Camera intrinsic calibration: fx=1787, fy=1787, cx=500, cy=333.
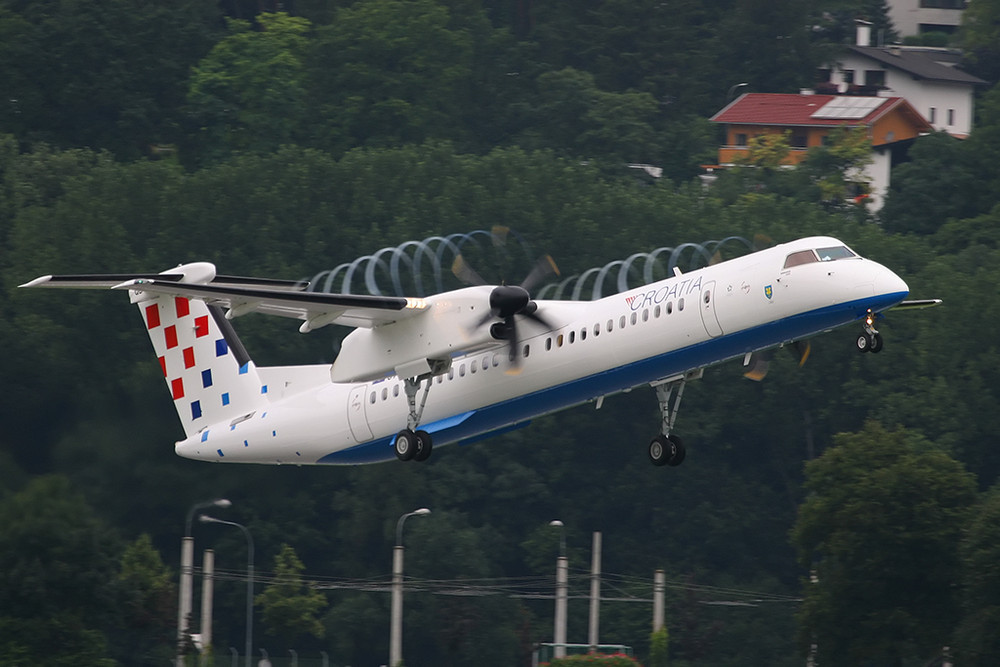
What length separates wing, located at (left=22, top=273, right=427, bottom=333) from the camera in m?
30.0

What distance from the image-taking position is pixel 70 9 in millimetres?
92250

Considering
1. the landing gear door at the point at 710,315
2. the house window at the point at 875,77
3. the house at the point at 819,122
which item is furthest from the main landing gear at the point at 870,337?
the house window at the point at 875,77

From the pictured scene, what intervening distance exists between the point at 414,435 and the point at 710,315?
6.08 metres

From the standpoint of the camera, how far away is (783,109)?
339 feet

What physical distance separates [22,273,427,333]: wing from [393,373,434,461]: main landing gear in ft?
3.94

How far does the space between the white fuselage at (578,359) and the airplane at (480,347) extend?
0.03m

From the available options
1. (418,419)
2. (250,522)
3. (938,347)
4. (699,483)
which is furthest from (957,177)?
(418,419)

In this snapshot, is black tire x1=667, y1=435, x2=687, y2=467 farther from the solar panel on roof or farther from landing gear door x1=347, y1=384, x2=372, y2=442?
the solar panel on roof

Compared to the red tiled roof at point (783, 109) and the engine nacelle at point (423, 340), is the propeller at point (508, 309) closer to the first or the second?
the engine nacelle at point (423, 340)

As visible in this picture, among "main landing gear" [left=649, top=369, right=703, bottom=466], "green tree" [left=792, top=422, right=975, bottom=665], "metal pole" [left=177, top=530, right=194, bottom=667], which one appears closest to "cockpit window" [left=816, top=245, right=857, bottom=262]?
"main landing gear" [left=649, top=369, right=703, bottom=466]

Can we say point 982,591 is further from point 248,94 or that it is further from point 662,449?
point 248,94

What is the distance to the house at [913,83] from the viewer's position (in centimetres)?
10738

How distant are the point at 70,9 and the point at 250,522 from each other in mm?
40516

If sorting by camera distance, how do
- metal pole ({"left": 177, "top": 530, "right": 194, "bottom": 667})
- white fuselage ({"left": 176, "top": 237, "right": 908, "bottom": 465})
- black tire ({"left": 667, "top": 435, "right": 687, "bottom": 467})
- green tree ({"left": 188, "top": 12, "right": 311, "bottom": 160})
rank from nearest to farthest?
1. white fuselage ({"left": 176, "top": 237, "right": 908, "bottom": 465})
2. black tire ({"left": 667, "top": 435, "right": 687, "bottom": 467})
3. metal pole ({"left": 177, "top": 530, "right": 194, "bottom": 667})
4. green tree ({"left": 188, "top": 12, "right": 311, "bottom": 160})
